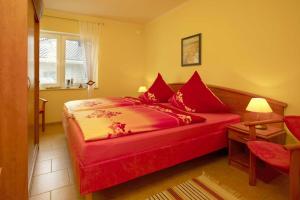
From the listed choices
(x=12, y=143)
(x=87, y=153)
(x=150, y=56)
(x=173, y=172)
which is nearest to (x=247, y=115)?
(x=173, y=172)

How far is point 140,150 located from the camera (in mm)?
1725

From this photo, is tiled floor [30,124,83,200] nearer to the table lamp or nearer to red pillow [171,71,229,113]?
red pillow [171,71,229,113]

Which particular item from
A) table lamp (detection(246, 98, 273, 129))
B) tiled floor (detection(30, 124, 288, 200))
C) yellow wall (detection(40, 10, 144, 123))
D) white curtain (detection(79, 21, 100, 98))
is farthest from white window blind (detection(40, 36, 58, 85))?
table lamp (detection(246, 98, 273, 129))

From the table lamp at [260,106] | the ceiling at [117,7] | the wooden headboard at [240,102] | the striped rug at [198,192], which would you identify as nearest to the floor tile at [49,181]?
the striped rug at [198,192]

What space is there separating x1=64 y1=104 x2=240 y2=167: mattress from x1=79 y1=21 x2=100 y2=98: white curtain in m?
2.60

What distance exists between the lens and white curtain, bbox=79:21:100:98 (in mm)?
4188

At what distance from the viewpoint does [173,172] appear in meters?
2.13

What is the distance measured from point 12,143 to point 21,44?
2.05 ft

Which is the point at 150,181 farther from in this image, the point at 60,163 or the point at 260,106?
the point at 260,106

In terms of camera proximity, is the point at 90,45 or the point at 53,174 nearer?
the point at 53,174

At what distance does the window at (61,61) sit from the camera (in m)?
4.05

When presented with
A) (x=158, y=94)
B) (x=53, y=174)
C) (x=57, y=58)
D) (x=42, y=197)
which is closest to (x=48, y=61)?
(x=57, y=58)

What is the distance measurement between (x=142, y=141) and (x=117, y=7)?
3108 millimetres

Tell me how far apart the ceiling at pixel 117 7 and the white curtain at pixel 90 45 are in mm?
290
